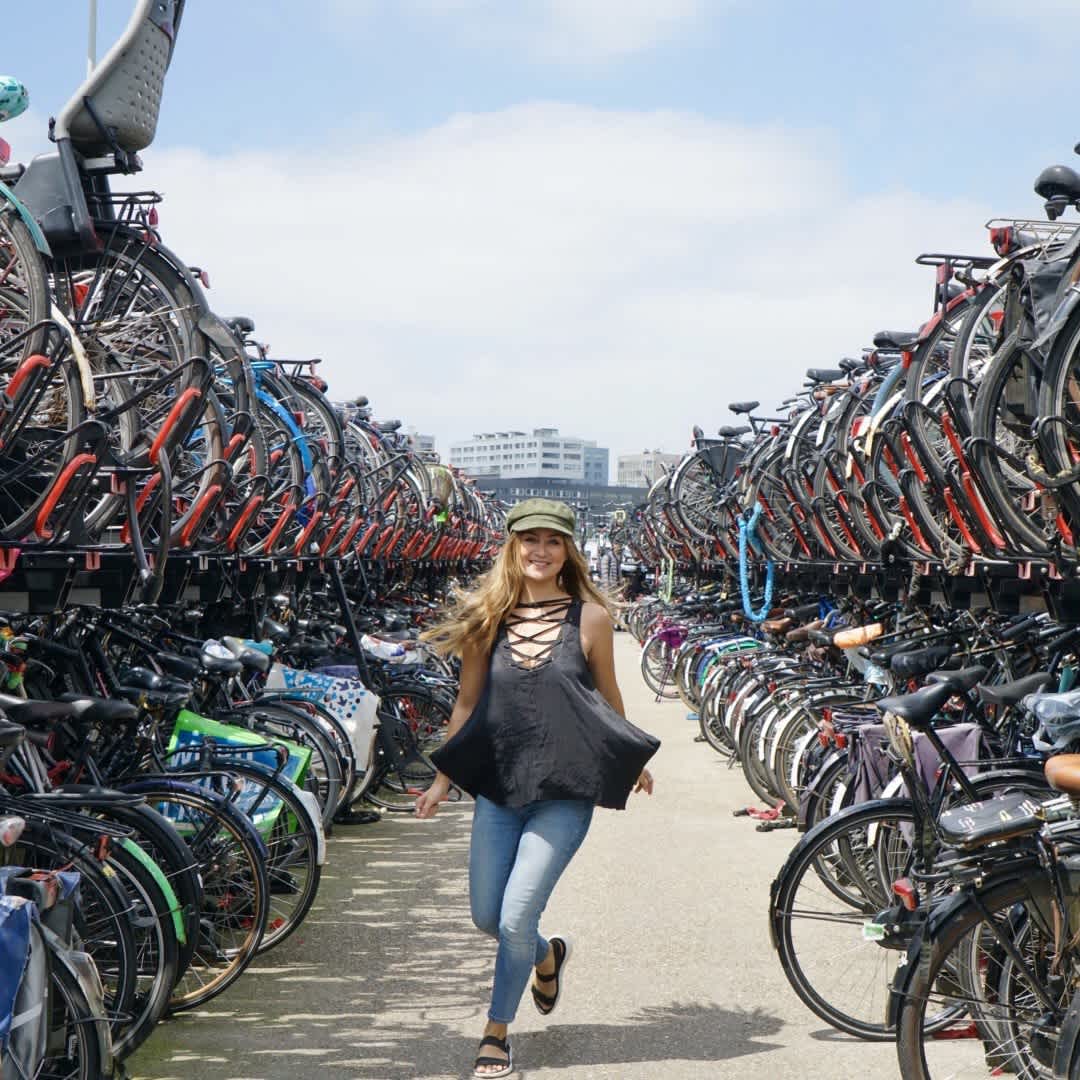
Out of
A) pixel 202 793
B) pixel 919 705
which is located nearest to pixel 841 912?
pixel 919 705

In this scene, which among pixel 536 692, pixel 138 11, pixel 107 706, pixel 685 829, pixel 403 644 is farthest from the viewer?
pixel 403 644

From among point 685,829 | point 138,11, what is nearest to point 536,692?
point 138,11

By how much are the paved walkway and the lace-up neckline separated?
4.39 feet

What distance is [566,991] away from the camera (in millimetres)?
5758

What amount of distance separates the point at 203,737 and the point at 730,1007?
7.77ft

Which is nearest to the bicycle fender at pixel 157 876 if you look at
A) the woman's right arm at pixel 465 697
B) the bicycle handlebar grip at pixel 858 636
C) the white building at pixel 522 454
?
the woman's right arm at pixel 465 697

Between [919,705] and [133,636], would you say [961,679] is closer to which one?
[919,705]

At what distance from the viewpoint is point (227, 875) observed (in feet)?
18.4

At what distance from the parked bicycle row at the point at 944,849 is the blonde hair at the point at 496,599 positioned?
44.0 inches

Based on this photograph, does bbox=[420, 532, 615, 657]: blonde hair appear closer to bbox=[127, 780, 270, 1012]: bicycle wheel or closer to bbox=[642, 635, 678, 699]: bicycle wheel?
bbox=[127, 780, 270, 1012]: bicycle wheel

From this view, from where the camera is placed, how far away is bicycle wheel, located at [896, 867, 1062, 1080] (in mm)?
3924

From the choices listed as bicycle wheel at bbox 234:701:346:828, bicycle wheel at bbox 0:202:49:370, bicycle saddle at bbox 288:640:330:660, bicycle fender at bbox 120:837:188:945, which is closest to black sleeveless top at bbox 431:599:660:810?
bicycle fender at bbox 120:837:188:945

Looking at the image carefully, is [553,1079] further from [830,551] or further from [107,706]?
[830,551]

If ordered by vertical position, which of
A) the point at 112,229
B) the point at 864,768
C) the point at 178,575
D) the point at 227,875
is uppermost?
the point at 112,229
